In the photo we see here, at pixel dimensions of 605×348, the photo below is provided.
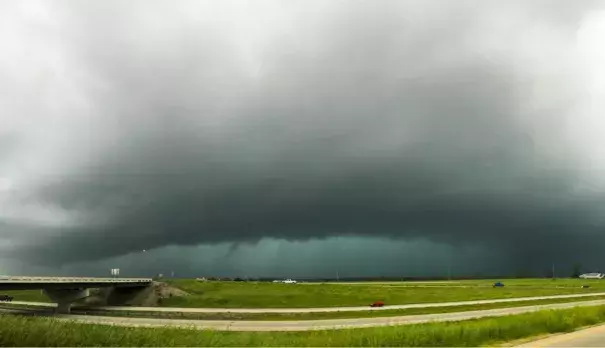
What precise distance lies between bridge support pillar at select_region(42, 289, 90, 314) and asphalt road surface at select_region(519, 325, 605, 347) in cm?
9584

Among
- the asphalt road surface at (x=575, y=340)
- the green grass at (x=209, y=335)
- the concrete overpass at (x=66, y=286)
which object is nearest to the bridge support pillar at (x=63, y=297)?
the concrete overpass at (x=66, y=286)

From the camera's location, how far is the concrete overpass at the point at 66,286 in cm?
8195

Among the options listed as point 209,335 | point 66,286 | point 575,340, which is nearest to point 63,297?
point 66,286

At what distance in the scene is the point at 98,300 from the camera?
121062mm

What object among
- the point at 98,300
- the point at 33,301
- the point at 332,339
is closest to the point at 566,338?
the point at 332,339

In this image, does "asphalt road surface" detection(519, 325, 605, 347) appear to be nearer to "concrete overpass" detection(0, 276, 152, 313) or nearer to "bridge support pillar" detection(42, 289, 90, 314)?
"concrete overpass" detection(0, 276, 152, 313)

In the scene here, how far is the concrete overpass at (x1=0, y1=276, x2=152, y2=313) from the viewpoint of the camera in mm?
81950

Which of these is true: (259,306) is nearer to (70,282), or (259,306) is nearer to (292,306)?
(292,306)

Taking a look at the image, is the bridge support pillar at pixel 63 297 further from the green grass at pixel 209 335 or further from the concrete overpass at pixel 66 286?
the green grass at pixel 209 335

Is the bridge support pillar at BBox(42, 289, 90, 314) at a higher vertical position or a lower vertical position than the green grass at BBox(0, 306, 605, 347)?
lower

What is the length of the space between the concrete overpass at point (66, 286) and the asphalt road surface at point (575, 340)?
76861 millimetres

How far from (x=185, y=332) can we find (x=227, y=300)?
75.3 m

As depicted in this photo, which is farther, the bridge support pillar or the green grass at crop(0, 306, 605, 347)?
the bridge support pillar

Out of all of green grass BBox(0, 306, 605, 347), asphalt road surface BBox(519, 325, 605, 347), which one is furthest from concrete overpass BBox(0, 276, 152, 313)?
asphalt road surface BBox(519, 325, 605, 347)
